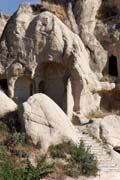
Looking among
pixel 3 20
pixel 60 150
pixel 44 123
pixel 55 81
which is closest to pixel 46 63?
pixel 55 81

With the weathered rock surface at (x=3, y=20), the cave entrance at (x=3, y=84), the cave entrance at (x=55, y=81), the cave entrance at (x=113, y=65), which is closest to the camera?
the cave entrance at (x=55, y=81)

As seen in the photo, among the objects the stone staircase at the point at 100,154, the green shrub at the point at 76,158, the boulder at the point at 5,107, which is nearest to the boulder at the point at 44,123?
the green shrub at the point at 76,158

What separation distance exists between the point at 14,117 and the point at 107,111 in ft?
31.3

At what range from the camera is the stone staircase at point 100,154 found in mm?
18995

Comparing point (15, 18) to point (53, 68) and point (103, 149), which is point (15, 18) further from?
point (103, 149)

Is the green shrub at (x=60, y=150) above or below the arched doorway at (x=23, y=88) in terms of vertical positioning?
below

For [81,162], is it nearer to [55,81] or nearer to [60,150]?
[60,150]

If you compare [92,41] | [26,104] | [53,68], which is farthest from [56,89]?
[26,104]

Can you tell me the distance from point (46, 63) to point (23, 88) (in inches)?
70.7

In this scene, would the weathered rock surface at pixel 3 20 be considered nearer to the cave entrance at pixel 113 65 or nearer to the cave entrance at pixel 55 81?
the cave entrance at pixel 55 81

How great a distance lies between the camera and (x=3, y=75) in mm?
25859

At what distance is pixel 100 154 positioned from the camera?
2011cm

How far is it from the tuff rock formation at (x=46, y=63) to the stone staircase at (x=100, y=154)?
4.15 meters

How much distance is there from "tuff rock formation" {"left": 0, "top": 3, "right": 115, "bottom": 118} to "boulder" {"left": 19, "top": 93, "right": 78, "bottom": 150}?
5037mm
